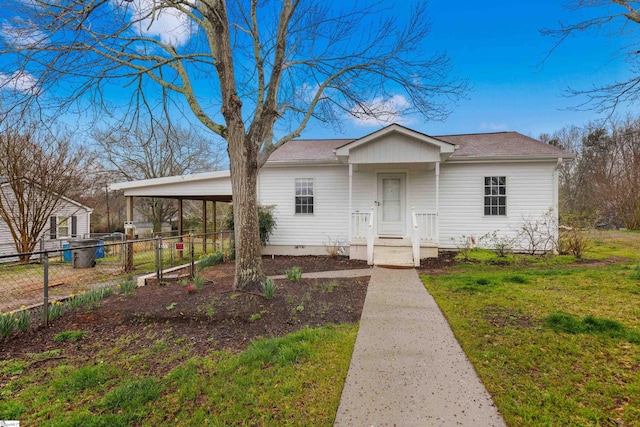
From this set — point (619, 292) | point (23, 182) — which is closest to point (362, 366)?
point (619, 292)

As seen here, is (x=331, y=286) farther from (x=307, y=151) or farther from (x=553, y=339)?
(x=307, y=151)

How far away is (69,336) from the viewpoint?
3.73 meters

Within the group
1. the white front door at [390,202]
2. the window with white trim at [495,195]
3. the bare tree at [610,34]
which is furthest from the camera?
the white front door at [390,202]

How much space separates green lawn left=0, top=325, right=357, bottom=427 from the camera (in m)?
2.24

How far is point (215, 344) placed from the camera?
11.5ft

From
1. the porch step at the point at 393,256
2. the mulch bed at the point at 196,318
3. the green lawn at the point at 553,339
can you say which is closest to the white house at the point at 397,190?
the porch step at the point at 393,256

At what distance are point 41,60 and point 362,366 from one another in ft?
20.7

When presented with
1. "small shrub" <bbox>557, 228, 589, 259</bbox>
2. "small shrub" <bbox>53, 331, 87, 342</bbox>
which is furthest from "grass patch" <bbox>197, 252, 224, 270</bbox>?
"small shrub" <bbox>557, 228, 589, 259</bbox>

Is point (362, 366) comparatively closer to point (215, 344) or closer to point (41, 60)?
point (215, 344)

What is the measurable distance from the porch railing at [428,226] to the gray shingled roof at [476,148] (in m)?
2.19

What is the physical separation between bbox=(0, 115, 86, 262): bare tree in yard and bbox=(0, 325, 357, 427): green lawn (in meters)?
12.8

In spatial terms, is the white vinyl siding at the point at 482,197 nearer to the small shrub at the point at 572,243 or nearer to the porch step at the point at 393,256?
the small shrub at the point at 572,243

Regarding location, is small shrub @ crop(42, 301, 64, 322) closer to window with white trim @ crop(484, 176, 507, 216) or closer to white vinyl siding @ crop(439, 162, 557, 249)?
white vinyl siding @ crop(439, 162, 557, 249)

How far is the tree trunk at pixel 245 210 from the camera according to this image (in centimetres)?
502
